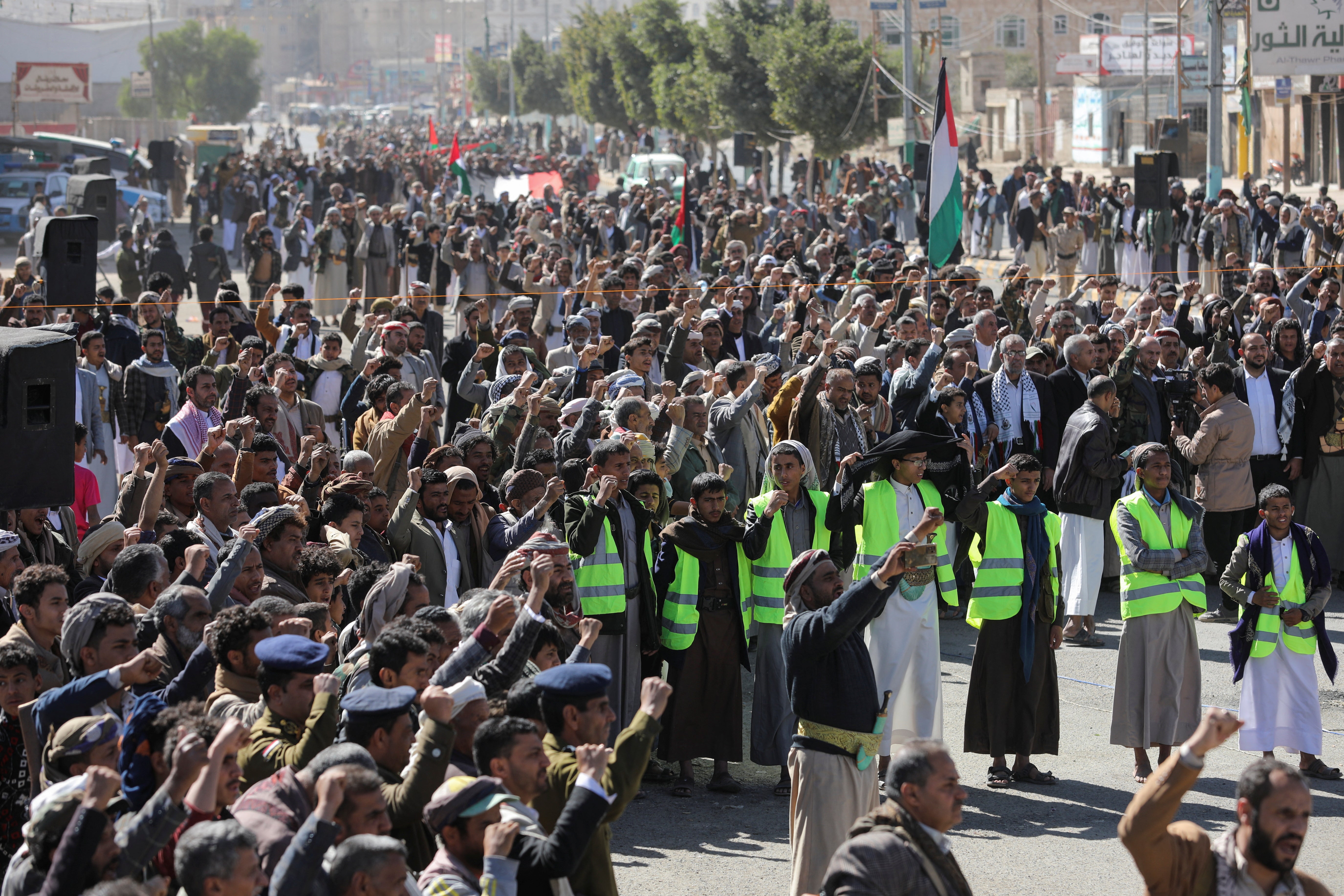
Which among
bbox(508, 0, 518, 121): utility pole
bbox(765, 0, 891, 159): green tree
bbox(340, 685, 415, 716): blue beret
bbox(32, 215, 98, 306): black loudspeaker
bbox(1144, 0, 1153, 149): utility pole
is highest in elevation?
bbox(508, 0, 518, 121): utility pole

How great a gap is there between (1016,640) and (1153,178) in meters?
18.2

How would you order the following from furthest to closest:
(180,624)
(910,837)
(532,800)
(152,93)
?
(152,93), (180,624), (532,800), (910,837)

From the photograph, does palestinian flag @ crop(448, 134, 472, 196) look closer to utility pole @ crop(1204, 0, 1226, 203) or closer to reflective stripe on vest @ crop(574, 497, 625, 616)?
utility pole @ crop(1204, 0, 1226, 203)

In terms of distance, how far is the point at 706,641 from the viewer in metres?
7.96

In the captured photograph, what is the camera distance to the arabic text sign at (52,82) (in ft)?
224

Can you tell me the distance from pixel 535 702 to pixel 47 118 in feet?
250

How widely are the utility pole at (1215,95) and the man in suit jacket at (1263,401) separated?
12.8 m

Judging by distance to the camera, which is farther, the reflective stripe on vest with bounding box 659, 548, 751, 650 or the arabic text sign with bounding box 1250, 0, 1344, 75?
the arabic text sign with bounding box 1250, 0, 1344, 75

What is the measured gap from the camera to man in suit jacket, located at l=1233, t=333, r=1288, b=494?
11.6 meters

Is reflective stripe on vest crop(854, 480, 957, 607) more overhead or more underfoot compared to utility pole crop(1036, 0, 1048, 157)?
more underfoot

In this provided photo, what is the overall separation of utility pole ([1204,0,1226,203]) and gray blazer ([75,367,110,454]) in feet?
56.1

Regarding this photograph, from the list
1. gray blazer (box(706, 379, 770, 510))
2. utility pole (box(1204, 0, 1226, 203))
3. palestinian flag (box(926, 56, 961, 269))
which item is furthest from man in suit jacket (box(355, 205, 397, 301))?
gray blazer (box(706, 379, 770, 510))

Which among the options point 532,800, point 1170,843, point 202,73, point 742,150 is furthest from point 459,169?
point 202,73

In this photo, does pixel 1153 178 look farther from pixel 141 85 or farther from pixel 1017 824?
pixel 141 85
